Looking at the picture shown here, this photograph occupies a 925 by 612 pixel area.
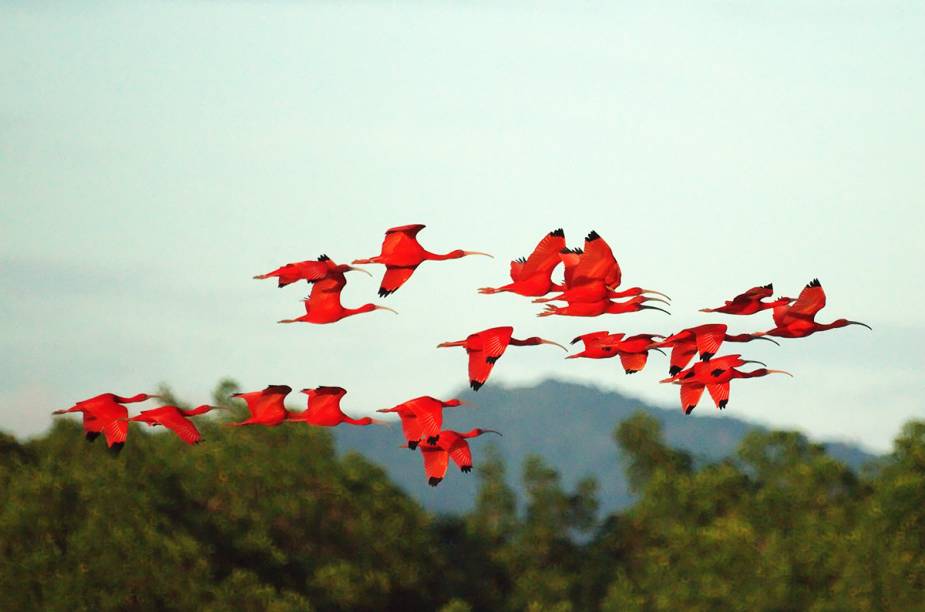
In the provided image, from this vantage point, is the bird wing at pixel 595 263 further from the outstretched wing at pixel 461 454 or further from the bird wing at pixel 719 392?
the bird wing at pixel 719 392

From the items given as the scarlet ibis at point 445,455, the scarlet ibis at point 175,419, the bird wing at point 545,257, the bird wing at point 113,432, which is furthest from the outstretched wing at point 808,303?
the bird wing at point 113,432

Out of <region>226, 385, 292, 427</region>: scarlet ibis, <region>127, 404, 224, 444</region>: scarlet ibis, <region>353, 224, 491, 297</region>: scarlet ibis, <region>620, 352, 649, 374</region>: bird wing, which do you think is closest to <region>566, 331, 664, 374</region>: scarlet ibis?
<region>620, 352, 649, 374</region>: bird wing

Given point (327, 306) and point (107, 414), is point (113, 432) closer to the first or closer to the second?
point (107, 414)

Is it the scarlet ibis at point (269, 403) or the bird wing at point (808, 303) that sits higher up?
the bird wing at point (808, 303)

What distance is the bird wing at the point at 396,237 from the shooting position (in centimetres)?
1702

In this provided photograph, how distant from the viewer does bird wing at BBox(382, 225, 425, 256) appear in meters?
17.0

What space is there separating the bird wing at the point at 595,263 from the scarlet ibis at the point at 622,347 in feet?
3.24

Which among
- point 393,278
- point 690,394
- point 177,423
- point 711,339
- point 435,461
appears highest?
point 393,278

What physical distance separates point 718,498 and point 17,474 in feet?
75.6

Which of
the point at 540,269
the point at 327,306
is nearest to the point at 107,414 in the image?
the point at 327,306

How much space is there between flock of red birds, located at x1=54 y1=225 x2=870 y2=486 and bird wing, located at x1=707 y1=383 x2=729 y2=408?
34 mm

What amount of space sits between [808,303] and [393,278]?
4.28 m

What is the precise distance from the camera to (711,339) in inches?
674

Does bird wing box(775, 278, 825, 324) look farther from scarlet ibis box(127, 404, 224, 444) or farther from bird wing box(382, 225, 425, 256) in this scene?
scarlet ibis box(127, 404, 224, 444)
